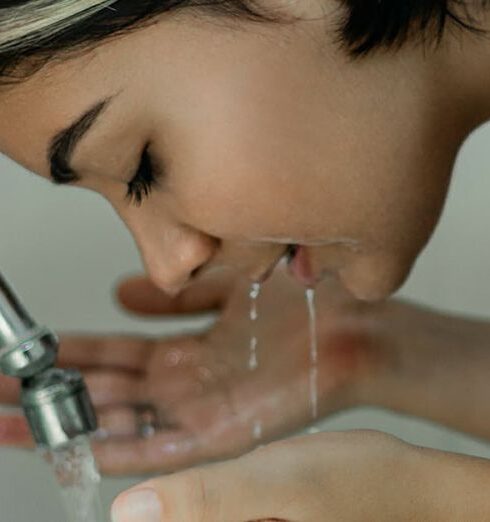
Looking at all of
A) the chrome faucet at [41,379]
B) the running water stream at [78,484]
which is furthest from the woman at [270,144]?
the running water stream at [78,484]

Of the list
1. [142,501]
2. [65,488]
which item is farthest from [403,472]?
[65,488]

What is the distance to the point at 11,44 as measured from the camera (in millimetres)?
644

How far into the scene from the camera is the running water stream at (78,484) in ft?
3.15

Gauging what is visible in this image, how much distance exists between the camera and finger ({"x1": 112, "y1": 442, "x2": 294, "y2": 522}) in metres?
0.59

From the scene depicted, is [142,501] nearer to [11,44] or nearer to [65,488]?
[11,44]

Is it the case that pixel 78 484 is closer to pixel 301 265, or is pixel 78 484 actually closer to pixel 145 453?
A: pixel 145 453

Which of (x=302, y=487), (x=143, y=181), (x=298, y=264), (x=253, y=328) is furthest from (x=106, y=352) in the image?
(x=302, y=487)

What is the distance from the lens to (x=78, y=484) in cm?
99

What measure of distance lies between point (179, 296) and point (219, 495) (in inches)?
23.6

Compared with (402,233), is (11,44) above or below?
above

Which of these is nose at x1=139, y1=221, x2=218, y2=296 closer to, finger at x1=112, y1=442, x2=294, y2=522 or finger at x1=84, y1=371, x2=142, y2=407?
finger at x1=112, y1=442, x2=294, y2=522

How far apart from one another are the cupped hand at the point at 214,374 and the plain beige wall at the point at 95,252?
7cm

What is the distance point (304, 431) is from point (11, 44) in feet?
1.96

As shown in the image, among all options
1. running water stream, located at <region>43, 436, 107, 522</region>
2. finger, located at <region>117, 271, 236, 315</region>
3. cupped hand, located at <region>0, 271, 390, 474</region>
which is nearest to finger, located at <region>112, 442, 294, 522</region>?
running water stream, located at <region>43, 436, 107, 522</region>
